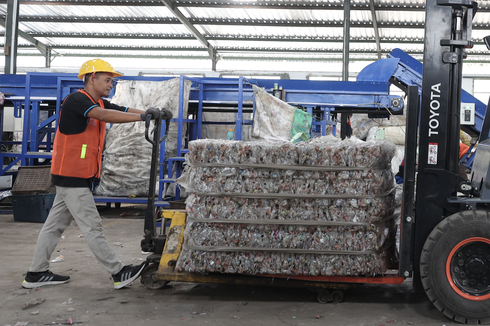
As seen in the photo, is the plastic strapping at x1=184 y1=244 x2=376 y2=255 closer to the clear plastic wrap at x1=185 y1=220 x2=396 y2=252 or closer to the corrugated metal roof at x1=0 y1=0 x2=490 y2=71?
the clear plastic wrap at x1=185 y1=220 x2=396 y2=252

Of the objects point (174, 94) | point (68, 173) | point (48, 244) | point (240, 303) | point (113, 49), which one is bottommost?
Result: point (240, 303)

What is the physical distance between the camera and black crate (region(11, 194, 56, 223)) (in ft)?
27.0

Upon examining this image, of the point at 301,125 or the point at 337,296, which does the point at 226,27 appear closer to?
the point at 301,125

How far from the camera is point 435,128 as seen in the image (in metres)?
3.47

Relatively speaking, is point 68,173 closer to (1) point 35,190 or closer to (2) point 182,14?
(1) point 35,190

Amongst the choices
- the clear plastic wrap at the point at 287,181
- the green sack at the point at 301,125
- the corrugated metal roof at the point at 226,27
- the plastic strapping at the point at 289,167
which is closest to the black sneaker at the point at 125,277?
the clear plastic wrap at the point at 287,181

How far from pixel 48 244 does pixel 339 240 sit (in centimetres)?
253

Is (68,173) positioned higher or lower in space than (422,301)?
higher

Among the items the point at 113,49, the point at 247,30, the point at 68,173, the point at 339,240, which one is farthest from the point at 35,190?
the point at 113,49

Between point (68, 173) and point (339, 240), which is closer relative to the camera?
point (339, 240)

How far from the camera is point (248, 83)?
27.2ft

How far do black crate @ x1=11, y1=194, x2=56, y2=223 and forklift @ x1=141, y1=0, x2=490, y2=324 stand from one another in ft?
17.9

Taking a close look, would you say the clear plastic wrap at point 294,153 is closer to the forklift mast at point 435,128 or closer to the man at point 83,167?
the forklift mast at point 435,128

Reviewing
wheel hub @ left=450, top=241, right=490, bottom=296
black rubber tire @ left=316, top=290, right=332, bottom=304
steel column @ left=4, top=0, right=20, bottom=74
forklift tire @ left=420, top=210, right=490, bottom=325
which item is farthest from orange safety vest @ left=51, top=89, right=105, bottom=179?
steel column @ left=4, top=0, right=20, bottom=74
